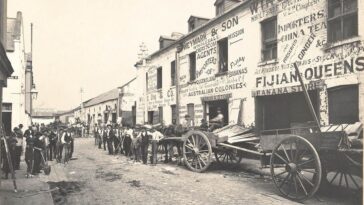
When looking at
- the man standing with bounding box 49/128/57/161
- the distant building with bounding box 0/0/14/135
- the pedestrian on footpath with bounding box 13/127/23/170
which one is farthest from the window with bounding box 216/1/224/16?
the distant building with bounding box 0/0/14/135

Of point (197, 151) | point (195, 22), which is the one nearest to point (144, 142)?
point (197, 151)

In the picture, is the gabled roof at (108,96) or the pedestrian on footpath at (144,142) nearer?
the pedestrian on footpath at (144,142)

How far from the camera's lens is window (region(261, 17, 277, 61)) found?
1250 cm

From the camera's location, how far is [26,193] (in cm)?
774

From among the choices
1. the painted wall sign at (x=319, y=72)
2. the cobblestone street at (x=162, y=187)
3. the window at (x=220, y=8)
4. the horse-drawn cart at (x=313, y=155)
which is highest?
the window at (x=220, y=8)

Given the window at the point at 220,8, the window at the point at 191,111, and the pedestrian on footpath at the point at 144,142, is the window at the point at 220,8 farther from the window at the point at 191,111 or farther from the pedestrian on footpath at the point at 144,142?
the pedestrian on footpath at the point at 144,142

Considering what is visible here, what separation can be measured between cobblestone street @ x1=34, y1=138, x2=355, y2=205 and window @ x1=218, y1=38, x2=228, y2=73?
5245 millimetres

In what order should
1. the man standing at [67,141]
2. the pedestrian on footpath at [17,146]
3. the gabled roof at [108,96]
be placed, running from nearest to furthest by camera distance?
the pedestrian on footpath at [17,146], the man standing at [67,141], the gabled roof at [108,96]

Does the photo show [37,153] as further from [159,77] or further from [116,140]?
[159,77]

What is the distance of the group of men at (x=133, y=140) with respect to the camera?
44.3 ft

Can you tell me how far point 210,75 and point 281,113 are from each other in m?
4.81

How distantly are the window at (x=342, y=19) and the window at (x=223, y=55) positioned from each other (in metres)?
5.78

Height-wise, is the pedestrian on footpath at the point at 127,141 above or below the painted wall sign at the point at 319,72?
below

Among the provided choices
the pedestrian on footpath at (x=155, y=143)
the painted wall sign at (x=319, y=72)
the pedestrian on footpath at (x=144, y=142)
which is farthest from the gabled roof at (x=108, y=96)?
the painted wall sign at (x=319, y=72)
